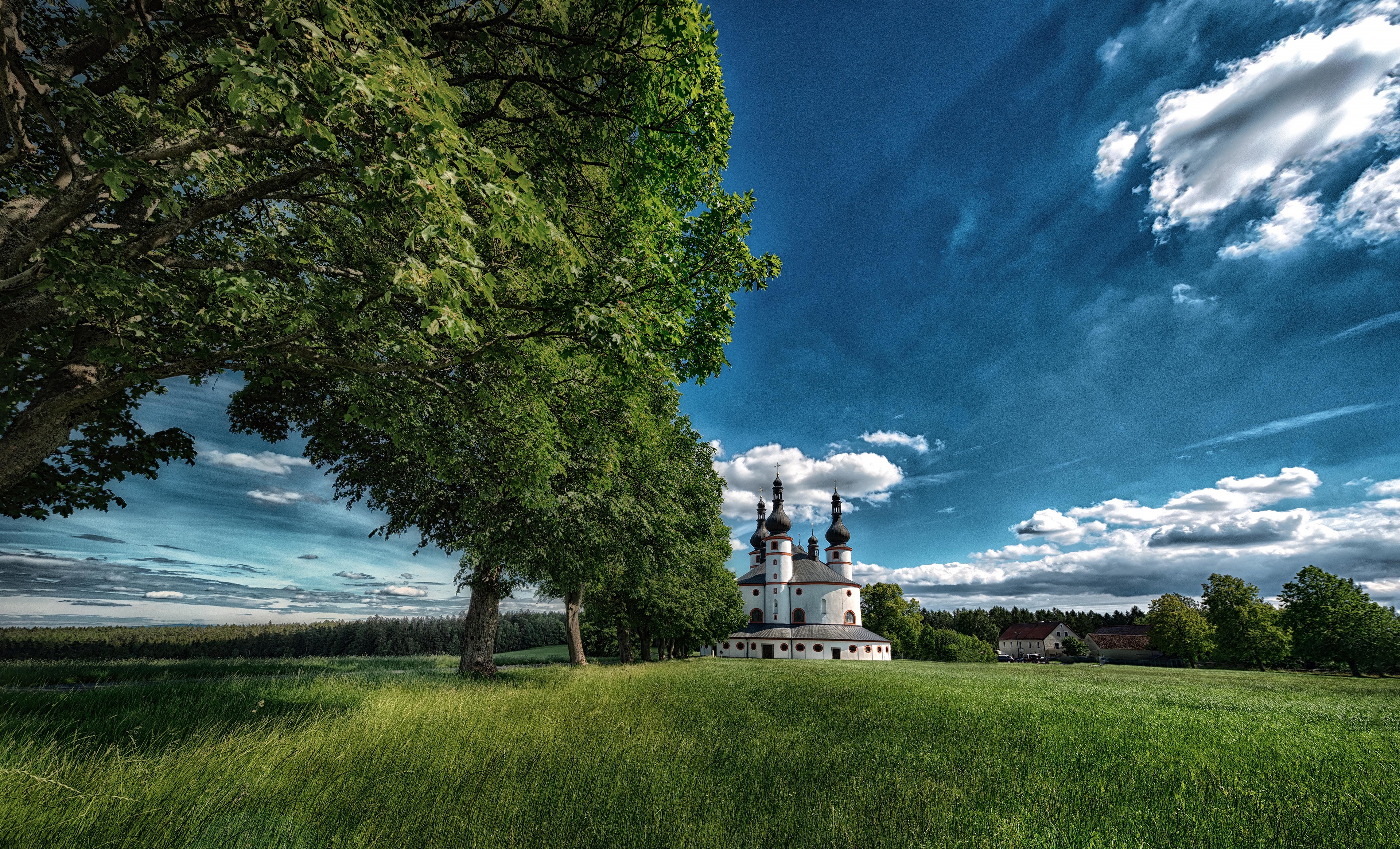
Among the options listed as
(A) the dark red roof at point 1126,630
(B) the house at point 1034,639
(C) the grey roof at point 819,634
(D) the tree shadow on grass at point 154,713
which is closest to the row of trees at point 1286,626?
(C) the grey roof at point 819,634

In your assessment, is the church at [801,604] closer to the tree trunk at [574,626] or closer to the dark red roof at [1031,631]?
the tree trunk at [574,626]

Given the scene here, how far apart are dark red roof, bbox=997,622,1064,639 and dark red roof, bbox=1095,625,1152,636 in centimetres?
897

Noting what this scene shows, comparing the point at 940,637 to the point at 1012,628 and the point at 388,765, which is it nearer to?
the point at 1012,628

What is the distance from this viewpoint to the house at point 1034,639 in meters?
114

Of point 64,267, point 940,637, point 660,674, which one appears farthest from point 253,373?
point 940,637

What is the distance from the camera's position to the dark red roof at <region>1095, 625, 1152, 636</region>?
102 m

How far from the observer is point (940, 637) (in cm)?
8269

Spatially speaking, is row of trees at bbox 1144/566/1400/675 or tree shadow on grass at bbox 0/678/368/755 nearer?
tree shadow on grass at bbox 0/678/368/755

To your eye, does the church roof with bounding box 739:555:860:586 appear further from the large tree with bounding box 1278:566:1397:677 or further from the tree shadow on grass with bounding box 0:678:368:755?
the tree shadow on grass with bounding box 0:678:368:755

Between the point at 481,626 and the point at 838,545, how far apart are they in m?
70.4

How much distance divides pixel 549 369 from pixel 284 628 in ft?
187

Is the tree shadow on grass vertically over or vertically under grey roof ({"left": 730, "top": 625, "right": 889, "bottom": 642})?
over

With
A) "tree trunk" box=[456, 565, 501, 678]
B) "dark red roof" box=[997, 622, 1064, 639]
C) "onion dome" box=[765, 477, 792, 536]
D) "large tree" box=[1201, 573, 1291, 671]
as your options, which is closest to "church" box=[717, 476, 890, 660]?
"onion dome" box=[765, 477, 792, 536]

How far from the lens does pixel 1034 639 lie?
117m
